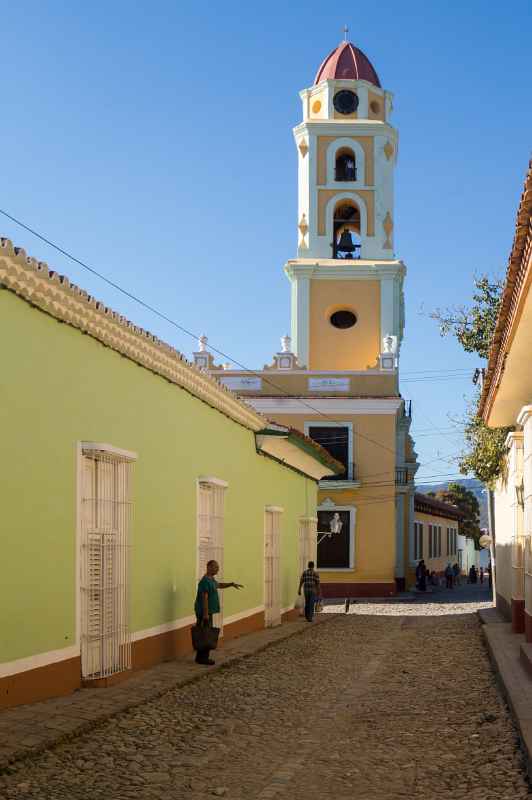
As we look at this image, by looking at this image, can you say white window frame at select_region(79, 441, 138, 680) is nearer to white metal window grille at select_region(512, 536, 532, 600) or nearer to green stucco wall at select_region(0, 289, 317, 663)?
green stucco wall at select_region(0, 289, 317, 663)

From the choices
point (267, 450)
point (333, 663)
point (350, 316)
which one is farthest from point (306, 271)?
point (333, 663)

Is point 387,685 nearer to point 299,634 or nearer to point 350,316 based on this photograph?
point 299,634

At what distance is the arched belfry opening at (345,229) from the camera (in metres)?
34.3

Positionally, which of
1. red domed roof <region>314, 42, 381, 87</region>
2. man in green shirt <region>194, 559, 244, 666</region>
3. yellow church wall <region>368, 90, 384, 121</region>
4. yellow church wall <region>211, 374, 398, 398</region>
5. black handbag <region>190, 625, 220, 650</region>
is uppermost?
red domed roof <region>314, 42, 381, 87</region>

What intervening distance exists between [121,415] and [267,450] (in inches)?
309

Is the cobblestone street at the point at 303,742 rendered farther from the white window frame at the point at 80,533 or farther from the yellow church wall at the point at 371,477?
the yellow church wall at the point at 371,477

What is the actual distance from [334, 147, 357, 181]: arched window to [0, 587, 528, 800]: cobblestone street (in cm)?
2406

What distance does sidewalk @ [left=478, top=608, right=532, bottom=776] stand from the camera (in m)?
7.27

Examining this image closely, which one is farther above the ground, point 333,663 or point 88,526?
point 88,526

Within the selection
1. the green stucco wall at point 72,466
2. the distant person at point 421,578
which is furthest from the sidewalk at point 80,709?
the distant person at point 421,578

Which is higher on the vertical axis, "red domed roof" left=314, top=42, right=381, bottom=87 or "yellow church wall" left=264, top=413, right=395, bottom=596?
"red domed roof" left=314, top=42, right=381, bottom=87

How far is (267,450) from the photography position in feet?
59.1

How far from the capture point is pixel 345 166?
3478 cm

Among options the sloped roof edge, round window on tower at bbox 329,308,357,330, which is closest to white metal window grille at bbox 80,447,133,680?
the sloped roof edge
